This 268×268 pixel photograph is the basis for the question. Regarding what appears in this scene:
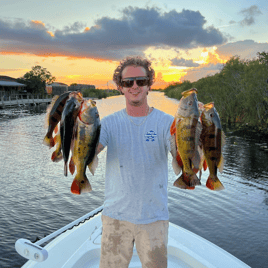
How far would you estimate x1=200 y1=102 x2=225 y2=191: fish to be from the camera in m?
2.15

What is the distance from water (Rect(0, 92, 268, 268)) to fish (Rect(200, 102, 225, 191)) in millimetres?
8280

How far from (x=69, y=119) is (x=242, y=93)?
33763 mm

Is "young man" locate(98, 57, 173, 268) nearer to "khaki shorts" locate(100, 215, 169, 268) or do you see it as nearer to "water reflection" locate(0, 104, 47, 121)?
"khaki shorts" locate(100, 215, 169, 268)

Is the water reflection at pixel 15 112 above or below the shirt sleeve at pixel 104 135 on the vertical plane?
below

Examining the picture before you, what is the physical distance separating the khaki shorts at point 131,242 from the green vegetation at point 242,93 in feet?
A: 95.2

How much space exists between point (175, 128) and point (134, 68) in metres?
1.13

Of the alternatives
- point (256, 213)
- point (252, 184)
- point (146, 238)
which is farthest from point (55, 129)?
point (252, 184)

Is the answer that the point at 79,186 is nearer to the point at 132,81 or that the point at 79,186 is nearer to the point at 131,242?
the point at 131,242

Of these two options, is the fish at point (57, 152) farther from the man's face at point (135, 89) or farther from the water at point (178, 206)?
the water at point (178, 206)

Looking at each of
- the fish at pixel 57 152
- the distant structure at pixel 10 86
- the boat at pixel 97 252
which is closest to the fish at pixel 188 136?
the fish at pixel 57 152

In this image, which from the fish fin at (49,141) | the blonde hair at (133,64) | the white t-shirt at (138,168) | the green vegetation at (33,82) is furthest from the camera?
the green vegetation at (33,82)

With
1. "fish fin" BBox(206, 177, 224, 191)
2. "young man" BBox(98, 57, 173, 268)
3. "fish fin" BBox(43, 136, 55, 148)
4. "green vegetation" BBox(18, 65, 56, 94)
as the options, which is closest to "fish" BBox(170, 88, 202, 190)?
"fish fin" BBox(206, 177, 224, 191)

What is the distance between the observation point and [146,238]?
2.87 meters

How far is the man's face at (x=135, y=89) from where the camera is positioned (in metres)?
2.96
